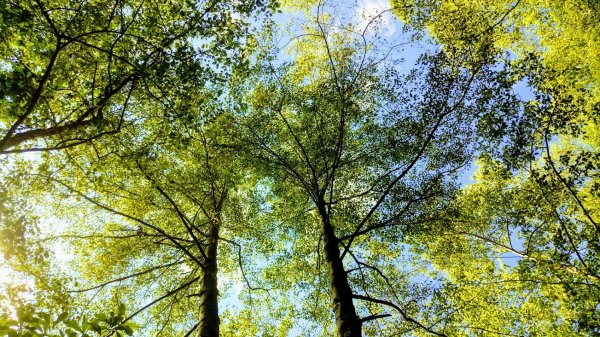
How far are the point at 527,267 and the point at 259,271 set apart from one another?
8.70 meters

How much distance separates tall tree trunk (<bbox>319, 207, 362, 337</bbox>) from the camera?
6.83 meters

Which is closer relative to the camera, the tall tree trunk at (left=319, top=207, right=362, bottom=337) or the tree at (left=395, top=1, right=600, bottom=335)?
the tall tree trunk at (left=319, top=207, right=362, bottom=337)

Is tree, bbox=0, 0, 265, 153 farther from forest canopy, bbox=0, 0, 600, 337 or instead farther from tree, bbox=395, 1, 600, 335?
tree, bbox=395, 1, 600, 335

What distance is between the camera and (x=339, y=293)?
25.3ft

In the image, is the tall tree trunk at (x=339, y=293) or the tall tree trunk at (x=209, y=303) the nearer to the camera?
the tall tree trunk at (x=339, y=293)

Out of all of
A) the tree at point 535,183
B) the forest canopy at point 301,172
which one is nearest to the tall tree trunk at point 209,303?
the forest canopy at point 301,172

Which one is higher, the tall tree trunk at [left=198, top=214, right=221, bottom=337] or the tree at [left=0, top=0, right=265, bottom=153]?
the tree at [left=0, top=0, right=265, bottom=153]

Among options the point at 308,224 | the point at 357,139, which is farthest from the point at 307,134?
the point at 308,224

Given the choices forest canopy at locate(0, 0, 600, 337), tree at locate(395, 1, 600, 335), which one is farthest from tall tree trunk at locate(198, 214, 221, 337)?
tree at locate(395, 1, 600, 335)

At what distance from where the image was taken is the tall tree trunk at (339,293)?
269 inches

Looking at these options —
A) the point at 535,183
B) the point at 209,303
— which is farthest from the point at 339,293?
the point at 535,183

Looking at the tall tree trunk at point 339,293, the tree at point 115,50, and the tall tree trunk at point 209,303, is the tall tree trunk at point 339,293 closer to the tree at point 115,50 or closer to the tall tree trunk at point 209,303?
the tall tree trunk at point 209,303

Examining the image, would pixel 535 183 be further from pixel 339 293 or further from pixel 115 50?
pixel 115 50

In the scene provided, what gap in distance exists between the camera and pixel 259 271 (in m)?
13.5
